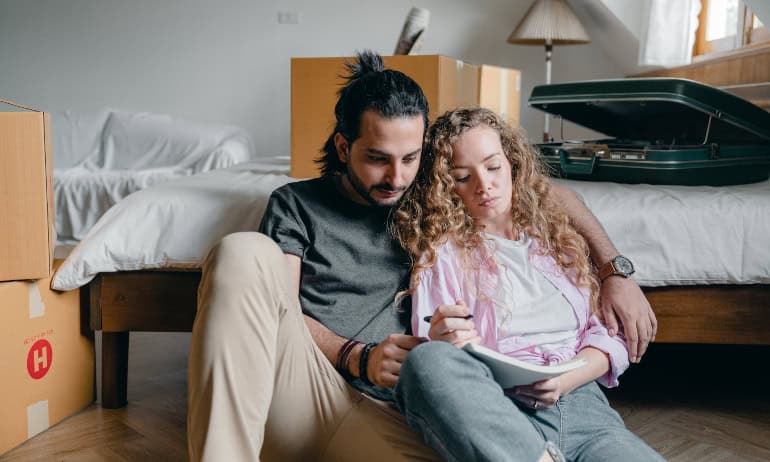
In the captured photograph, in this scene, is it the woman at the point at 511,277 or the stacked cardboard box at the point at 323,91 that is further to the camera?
the stacked cardboard box at the point at 323,91

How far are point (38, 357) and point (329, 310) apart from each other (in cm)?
68

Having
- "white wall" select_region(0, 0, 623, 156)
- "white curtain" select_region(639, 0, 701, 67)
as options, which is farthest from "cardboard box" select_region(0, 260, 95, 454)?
"white wall" select_region(0, 0, 623, 156)

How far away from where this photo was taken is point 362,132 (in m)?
1.19

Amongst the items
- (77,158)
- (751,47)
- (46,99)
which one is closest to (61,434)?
(751,47)

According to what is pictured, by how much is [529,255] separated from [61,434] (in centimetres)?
103

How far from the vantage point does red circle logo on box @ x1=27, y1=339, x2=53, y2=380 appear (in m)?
1.46

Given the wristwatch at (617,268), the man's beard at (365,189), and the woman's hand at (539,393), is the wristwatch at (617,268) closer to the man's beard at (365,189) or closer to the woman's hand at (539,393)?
the woman's hand at (539,393)

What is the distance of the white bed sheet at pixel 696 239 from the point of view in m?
1.46

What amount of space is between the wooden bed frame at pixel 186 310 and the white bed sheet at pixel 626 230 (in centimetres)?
3

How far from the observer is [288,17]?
4.42 meters

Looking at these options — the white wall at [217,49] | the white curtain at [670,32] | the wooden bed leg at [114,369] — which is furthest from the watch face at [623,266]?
the white wall at [217,49]

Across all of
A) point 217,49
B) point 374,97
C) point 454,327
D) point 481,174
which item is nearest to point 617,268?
point 481,174

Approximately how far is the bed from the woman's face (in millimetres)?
345

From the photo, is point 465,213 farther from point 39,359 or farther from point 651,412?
point 39,359
